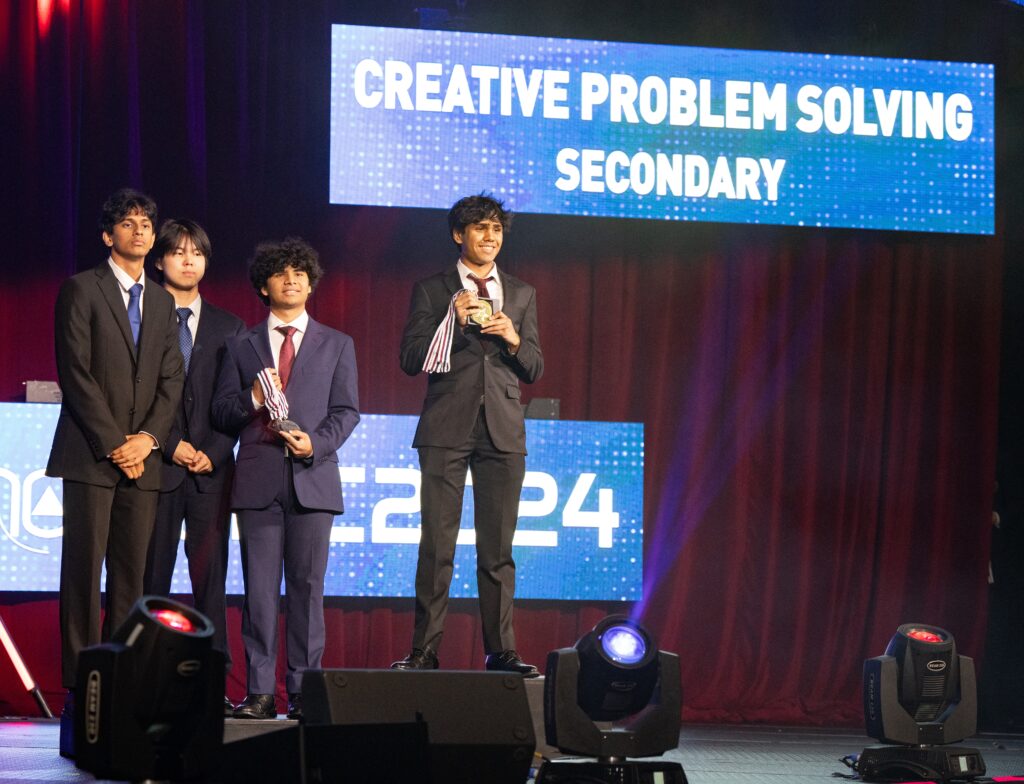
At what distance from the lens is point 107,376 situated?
373 centimetres

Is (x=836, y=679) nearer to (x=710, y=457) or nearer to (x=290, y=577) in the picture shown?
(x=710, y=457)

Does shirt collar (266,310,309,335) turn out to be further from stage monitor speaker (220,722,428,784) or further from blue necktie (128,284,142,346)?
stage monitor speaker (220,722,428,784)

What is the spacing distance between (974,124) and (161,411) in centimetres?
417

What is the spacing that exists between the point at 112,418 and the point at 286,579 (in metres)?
0.71

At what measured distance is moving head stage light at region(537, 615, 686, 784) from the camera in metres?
2.90

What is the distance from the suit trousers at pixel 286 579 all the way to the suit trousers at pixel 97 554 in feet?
1.04

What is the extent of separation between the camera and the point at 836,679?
580 centimetres

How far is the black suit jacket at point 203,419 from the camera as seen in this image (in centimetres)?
388

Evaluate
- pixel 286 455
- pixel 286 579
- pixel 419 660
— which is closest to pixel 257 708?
pixel 286 579

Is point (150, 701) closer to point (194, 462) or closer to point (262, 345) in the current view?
point (194, 462)

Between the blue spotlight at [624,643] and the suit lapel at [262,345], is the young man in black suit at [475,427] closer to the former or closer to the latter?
the suit lapel at [262,345]

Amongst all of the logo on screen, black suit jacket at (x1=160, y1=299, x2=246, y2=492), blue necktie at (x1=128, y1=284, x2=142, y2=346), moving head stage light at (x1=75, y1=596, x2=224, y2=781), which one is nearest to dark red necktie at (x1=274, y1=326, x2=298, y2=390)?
black suit jacket at (x1=160, y1=299, x2=246, y2=492)

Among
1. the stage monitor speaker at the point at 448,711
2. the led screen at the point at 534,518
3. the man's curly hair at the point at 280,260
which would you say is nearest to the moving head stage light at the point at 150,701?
the stage monitor speaker at the point at 448,711

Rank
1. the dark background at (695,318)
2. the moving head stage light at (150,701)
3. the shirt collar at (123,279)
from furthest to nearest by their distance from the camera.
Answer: the dark background at (695,318) < the shirt collar at (123,279) < the moving head stage light at (150,701)
